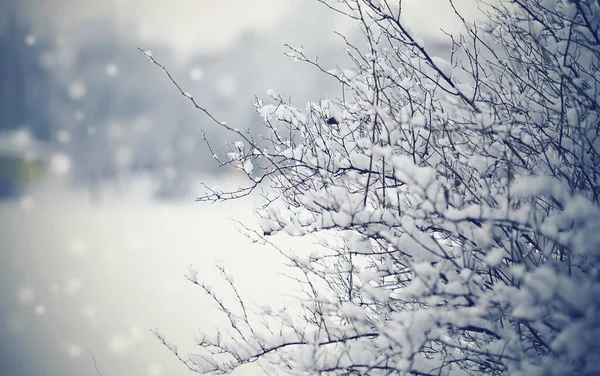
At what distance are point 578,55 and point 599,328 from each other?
179 cm

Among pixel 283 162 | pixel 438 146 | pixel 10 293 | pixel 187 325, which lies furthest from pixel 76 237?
pixel 438 146

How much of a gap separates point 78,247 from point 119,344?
9248mm

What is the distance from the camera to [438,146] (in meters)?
2.08

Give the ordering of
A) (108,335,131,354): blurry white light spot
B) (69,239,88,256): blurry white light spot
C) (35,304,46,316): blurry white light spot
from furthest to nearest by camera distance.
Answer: (69,239,88,256): blurry white light spot
(35,304,46,316): blurry white light spot
(108,335,131,354): blurry white light spot

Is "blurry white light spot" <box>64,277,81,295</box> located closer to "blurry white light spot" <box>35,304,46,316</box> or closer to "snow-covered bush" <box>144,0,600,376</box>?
"blurry white light spot" <box>35,304,46,316</box>

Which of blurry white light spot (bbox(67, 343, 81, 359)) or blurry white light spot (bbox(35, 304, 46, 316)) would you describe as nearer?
blurry white light spot (bbox(67, 343, 81, 359))

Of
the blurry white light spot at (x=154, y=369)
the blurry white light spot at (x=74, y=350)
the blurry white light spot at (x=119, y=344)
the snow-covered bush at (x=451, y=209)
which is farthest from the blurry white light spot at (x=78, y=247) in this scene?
the snow-covered bush at (x=451, y=209)

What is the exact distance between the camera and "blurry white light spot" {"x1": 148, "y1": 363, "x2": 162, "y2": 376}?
6520 mm

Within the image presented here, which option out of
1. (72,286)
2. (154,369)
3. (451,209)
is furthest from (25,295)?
(451,209)

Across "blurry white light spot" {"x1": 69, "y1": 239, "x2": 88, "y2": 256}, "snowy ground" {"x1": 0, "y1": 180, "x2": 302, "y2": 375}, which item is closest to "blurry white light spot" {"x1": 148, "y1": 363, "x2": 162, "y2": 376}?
"snowy ground" {"x1": 0, "y1": 180, "x2": 302, "y2": 375}

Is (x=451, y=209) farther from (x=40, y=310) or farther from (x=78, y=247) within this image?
(x=78, y=247)

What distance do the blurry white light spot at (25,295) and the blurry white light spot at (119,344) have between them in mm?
5585

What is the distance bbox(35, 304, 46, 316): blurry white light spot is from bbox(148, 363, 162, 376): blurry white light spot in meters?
7.25

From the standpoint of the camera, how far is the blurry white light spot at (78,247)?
1468 cm
